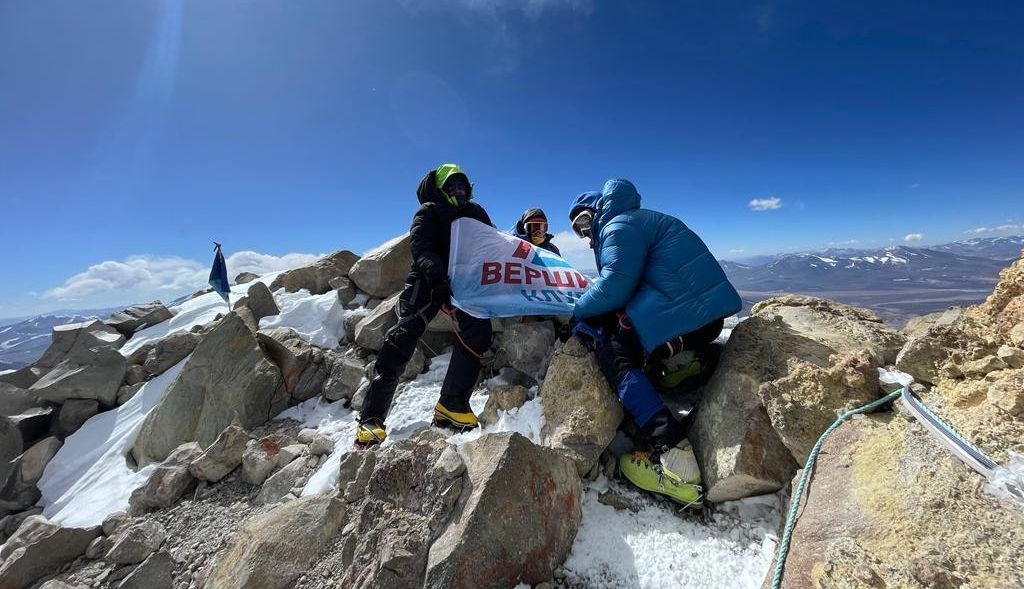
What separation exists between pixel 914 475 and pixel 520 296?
4849 mm

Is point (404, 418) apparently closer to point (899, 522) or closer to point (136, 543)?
point (136, 543)

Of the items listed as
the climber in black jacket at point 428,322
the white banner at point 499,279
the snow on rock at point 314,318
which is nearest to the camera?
the climber in black jacket at point 428,322

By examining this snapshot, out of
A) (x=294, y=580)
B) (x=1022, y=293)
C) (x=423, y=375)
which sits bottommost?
(x=294, y=580)

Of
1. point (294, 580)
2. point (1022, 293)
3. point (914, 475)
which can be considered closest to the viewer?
point (914, 475)

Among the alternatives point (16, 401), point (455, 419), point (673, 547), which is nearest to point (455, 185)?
point (455, 419)

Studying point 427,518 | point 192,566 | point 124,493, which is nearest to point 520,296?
point 427,518

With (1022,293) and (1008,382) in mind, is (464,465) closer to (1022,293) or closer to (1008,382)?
(1008,382)

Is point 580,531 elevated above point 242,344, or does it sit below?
below

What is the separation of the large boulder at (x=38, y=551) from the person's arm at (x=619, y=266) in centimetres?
764

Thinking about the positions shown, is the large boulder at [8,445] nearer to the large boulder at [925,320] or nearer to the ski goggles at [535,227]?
the ski goggles at [535,227]

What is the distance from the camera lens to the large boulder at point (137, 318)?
39.0ft

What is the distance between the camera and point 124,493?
6262 millimetres

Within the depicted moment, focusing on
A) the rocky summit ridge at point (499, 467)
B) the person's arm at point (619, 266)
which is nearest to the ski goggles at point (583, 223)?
the person's arm at point (619, 266)

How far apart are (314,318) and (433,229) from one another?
5.66 m
